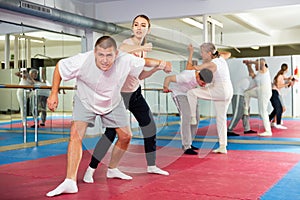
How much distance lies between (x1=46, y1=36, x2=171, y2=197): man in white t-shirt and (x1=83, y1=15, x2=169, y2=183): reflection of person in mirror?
0.09m

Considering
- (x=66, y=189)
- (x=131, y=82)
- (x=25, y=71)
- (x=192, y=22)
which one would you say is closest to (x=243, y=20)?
(x=192, y=22)

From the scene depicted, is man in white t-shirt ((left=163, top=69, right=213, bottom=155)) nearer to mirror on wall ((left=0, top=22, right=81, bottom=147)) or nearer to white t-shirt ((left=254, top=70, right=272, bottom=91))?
white t-shirt ((left=254, top=70, right=272, bottom=91))

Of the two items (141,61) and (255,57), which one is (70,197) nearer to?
(141,61)

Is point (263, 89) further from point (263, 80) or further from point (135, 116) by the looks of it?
point (135, 116)

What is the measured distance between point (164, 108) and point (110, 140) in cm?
57

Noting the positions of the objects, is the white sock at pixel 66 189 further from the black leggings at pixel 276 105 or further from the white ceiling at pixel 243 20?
the black leggings at pixel 276 105

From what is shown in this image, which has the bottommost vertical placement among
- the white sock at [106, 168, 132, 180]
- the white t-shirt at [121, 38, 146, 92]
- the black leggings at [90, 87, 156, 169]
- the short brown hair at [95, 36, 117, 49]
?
the white sock at [106, 168, 132, 180]

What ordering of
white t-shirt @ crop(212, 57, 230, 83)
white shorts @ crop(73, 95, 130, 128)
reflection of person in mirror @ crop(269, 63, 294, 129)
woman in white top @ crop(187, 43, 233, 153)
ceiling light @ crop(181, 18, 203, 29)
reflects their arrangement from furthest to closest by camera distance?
ceiling light @ crop(181, 18, 203, 29) → reflection of person in mirror @ crop(269, 63, 294, 129) → white t-shirt @ crop(212, 57, 230, 83) → woman in white top @ crop(187, 43, 233, 153) → white shorts @ crop(73, 95, 130, 128)

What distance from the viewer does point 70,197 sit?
2998 millimetres

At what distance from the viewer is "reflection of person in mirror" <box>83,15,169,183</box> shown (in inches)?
128

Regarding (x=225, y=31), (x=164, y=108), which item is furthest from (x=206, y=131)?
(x=225, y=31)

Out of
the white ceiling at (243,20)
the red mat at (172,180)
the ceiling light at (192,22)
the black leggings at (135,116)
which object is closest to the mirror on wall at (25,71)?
the white ceiling at (243,20)

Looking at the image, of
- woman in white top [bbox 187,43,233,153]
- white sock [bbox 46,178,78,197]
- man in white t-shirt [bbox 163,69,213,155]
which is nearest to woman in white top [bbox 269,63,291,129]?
woman in white top [bbox 187,43,233,153]

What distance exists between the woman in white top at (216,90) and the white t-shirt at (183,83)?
8 cm
